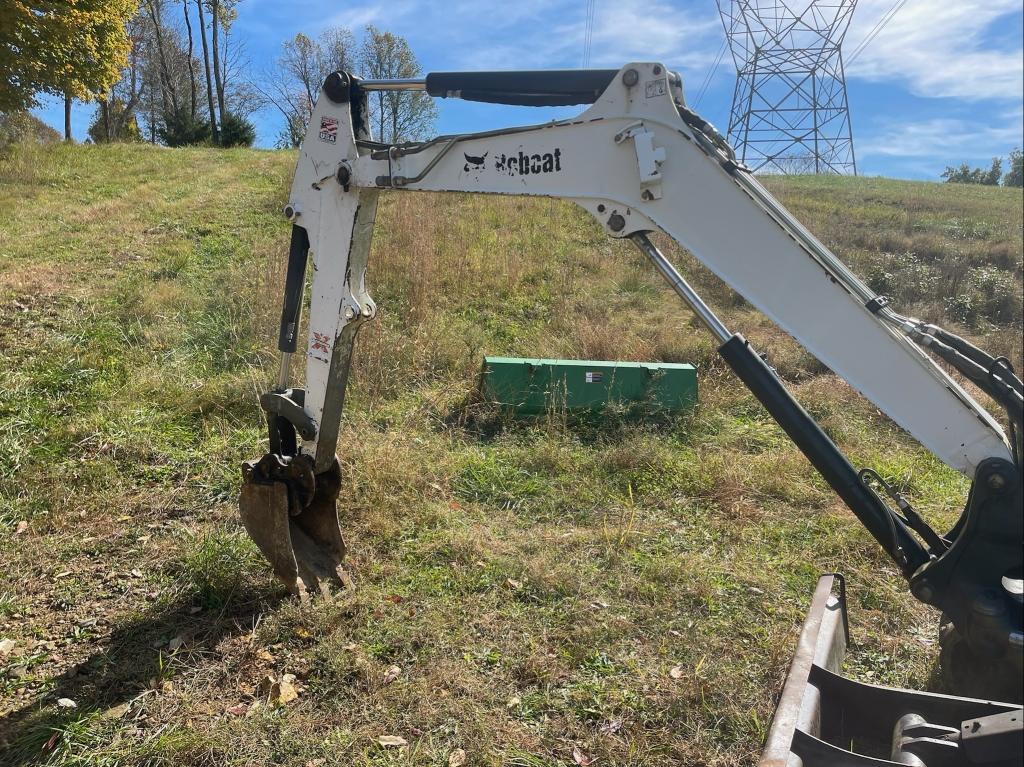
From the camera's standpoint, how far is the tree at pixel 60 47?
14.2 meters

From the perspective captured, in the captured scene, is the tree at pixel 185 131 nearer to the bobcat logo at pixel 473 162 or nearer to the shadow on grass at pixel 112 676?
the shadow on grass at pixel 112 676

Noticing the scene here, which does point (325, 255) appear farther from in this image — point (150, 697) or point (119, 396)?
point (119, 396)

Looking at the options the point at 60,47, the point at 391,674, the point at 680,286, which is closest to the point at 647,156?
the point at 680,286

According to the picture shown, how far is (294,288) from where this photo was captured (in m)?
3.65

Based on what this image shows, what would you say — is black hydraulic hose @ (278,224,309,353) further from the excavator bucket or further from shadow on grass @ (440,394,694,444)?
shadow on grass @ (440,394,694,444)

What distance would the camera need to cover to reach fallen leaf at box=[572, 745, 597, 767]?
2.90 metres

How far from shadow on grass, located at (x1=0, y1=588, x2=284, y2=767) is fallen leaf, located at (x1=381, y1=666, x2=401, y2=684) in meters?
0.81

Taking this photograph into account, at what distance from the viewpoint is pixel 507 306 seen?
9.90 meters

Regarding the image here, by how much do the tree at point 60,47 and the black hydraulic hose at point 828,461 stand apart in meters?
16.0

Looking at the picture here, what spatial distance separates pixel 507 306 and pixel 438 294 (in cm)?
93

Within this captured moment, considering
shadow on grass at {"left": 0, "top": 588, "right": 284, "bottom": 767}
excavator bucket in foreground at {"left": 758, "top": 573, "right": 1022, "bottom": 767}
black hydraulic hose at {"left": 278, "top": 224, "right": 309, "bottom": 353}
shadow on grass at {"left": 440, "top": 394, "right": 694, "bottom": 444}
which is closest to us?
excavator bucket in foreground at {"left": 758, "top": 573, "right": 1022, "bottom": 767}

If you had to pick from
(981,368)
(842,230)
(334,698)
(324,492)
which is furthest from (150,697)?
(842,230)

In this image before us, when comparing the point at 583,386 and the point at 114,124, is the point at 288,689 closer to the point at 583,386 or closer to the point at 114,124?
the point at 583,386

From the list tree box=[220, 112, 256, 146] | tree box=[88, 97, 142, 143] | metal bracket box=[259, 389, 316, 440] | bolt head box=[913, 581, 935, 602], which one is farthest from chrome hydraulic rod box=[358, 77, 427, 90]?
tree box=[88, 97, 142, 143]
